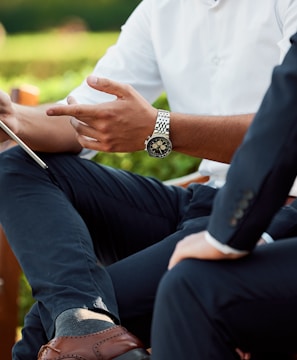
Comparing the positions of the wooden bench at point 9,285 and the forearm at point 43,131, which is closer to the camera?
the forearm at point 43,131

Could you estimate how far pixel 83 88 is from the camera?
2.95m

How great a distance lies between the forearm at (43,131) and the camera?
8.65 ft

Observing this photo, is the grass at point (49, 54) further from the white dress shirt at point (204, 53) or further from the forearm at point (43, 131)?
the forearm at point (43, 131)

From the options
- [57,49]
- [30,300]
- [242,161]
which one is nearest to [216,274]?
[242,161]

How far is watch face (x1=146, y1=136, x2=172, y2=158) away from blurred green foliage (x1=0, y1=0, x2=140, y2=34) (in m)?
11.2

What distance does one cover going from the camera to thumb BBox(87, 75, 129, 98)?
7.59 feet

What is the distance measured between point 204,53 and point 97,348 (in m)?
1.09

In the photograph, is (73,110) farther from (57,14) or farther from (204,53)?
(57,14)

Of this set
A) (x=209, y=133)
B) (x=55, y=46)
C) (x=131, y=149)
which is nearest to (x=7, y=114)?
(x=131, y=149)

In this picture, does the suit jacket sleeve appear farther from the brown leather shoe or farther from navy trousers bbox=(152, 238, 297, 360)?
navy trousers bbox=(152, 238, 297, 360)

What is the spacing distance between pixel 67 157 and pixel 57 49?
1011 centimetres

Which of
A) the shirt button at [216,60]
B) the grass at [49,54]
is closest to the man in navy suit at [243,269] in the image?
the shirt button at [216,60]

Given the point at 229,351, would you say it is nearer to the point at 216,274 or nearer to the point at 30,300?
the point at 216,274

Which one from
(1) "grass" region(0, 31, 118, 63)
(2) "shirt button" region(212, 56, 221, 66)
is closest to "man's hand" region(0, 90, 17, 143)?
(2) "shirt button" region(212, 56, 221, 66)
